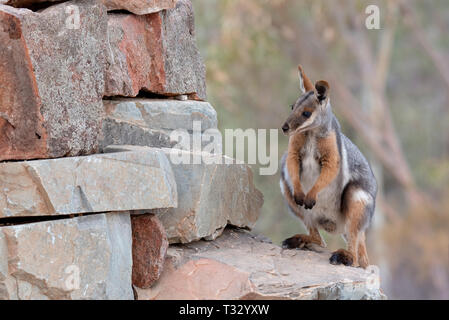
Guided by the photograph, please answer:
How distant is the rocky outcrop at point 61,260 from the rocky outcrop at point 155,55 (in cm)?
102

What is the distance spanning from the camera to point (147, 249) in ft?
13.1

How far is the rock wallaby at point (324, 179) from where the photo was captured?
4578mm

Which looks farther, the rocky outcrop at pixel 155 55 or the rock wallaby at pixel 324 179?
the rock wallaby at pixel 324 179

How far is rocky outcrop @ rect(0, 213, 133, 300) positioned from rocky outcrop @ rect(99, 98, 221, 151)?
696 millimetres

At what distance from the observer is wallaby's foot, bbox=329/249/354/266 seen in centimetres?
449

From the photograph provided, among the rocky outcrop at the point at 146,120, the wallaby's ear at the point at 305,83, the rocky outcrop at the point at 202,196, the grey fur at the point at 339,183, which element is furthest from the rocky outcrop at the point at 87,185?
the wallaby's ear at the point at 305,83

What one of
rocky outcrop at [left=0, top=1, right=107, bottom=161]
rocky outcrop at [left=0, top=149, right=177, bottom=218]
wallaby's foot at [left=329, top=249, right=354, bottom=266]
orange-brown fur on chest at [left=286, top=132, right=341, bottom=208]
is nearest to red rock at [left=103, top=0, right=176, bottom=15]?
rocky outcrop at [left=0, top=1, right=107, bottom=161]

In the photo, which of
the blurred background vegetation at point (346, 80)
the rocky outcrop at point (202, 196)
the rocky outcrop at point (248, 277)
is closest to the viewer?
the rocky outcrop at point (248, 277)

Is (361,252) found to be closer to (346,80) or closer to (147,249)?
(147,249)

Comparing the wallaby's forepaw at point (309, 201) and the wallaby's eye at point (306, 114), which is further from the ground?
the wallaby's eye at point (306, 114)

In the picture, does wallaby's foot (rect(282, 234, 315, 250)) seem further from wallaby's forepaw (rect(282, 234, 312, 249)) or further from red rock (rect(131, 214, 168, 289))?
red rock (rect(131, 214, 168, 289))

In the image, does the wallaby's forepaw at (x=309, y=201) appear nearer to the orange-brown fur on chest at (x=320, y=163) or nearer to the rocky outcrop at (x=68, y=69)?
the orange-brown fur on chest at (x=320, y=163)

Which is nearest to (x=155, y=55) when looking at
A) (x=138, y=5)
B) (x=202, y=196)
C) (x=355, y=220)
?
(x=138, y=5)
